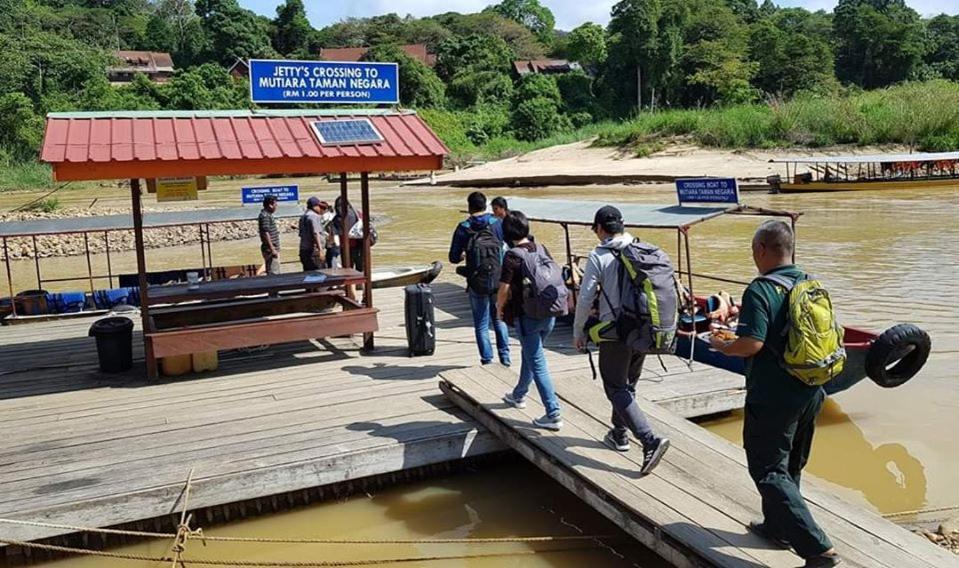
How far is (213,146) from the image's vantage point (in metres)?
7.79

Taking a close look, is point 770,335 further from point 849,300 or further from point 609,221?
point 849,300

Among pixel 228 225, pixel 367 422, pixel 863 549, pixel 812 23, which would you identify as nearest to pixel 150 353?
pixel 367 422

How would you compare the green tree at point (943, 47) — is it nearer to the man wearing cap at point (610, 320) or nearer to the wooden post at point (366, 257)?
the wooden post at point (366, 257)

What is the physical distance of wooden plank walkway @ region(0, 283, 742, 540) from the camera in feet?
18.9

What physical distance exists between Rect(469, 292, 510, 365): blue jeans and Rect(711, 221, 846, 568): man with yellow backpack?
405 cm

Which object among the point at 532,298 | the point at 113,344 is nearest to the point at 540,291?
the point at 532,298

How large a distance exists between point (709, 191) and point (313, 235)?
221 inches

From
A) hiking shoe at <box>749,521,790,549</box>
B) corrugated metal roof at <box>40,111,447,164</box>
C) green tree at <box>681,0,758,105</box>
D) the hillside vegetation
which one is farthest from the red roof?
green tree at <box>681,0,758,105</box>

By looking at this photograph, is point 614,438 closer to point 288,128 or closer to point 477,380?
point 477,380

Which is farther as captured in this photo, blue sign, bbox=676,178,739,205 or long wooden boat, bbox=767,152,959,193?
long wooden boat, bbox=767,152,959,193

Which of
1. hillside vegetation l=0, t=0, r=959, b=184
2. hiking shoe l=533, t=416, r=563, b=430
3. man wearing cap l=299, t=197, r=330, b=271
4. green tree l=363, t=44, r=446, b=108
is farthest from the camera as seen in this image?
green tree l=363, t=44, r=446, b=108

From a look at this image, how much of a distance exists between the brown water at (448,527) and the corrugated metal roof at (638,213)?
3.02 metres

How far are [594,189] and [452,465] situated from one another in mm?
39191

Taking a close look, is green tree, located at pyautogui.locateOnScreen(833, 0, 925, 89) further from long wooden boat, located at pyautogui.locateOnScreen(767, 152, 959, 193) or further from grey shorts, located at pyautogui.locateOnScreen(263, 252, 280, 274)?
grey shorts, located at pyautogui.locateOnScreen(263, 252, 280, 274)
